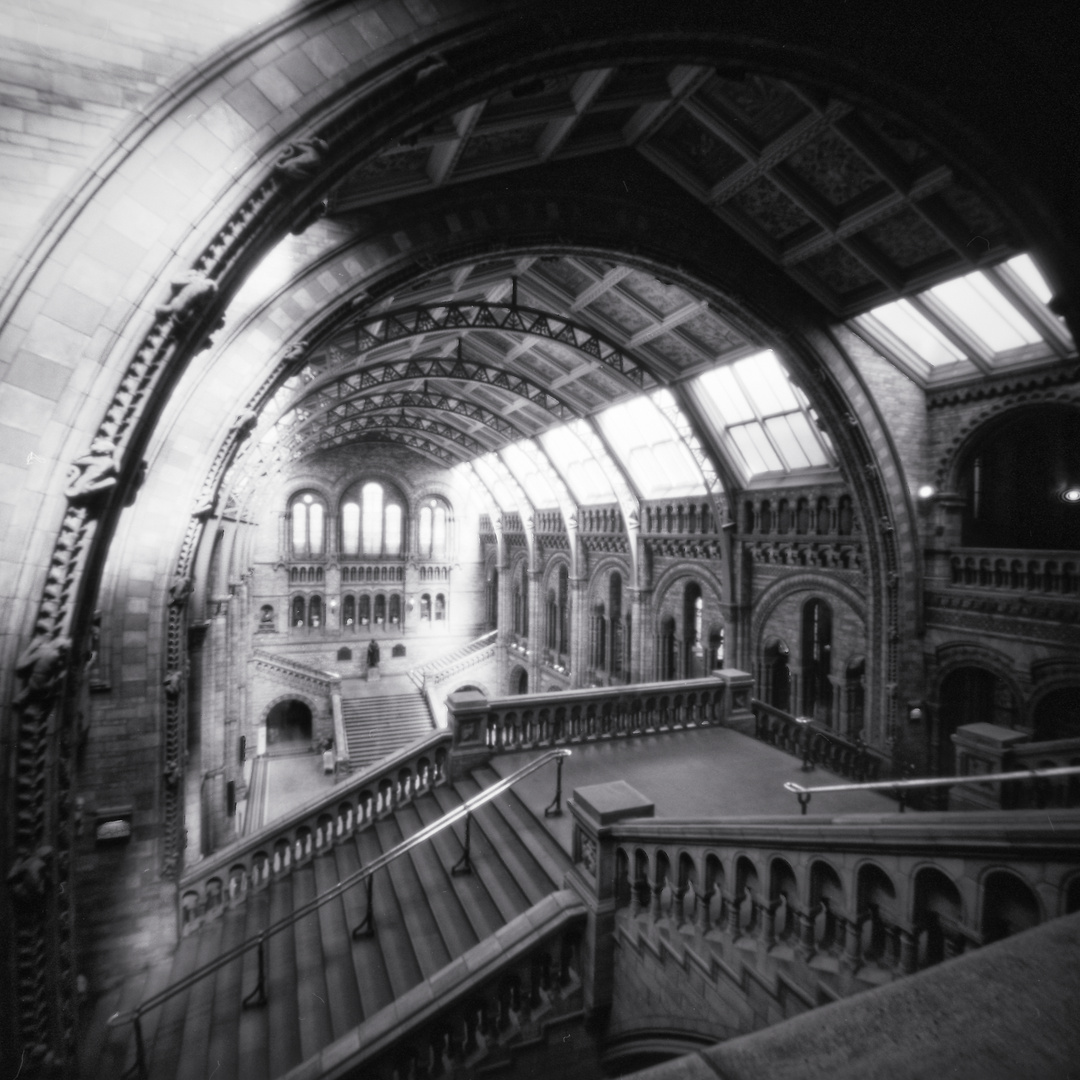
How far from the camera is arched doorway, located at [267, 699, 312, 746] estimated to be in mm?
31391

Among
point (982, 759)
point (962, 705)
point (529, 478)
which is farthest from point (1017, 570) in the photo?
point (529, 478)

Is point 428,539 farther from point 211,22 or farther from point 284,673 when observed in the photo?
point 211,22

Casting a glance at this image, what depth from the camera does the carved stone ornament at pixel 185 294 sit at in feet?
10.7

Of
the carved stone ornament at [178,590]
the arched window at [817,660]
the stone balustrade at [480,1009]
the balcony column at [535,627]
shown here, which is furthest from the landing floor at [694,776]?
the balcony column at [535,627]

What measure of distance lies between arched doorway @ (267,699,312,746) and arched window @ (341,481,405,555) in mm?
8254

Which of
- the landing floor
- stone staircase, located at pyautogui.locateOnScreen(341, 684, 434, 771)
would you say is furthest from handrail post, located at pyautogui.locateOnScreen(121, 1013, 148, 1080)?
stone staircase, located at pyautogui.locateOnScreen(341, 684, 434, 771)

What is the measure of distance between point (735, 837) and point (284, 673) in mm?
28086

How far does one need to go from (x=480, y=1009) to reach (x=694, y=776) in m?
3.70

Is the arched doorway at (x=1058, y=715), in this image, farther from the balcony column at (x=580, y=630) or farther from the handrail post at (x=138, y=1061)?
the balcony column at (x=580, y=630)

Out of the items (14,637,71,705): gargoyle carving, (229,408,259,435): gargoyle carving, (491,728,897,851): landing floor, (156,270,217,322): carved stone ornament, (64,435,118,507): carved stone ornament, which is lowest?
(491,728,897,851): landing floor

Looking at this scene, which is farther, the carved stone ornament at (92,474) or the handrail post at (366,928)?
the handrail post at (366,928)

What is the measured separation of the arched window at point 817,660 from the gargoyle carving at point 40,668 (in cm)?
1418

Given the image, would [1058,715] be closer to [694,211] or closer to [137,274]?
[694,211]

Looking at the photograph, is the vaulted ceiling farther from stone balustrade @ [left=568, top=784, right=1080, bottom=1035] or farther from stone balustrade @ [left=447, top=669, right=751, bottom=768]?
stone balustrade @ [left=447, top=669, right=751, bottom=768]
